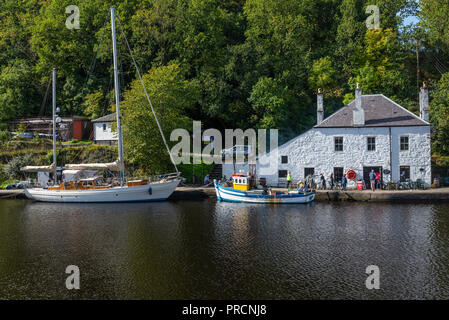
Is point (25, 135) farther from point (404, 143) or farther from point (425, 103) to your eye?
point (425, 103)

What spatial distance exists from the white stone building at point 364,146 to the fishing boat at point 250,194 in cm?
477

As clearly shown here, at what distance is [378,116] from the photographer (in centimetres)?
3688

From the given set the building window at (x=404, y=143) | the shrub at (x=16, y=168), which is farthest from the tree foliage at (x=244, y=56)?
the building window at (x=404, y=143)

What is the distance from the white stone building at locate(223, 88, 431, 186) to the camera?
35656 mm

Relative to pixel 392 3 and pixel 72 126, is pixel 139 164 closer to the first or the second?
pixel 72 126

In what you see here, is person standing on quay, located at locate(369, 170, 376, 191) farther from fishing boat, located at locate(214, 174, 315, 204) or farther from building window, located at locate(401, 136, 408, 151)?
fishing boat, located at locate(214, 174, 315, 204)

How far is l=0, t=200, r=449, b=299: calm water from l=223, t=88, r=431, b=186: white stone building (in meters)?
6.91

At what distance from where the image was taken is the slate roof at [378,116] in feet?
118

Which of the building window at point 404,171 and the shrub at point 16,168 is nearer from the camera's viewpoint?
the building window at point 404,171

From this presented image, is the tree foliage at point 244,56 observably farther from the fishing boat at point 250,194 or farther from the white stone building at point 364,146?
the fishing boat at point 250,194

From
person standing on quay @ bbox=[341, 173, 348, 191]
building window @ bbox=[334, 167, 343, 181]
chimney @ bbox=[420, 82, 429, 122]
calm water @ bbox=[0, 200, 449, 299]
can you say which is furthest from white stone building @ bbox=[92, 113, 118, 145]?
chimney @ bbox=[420, 82, 429, 122]

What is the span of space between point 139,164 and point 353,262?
1129 inches

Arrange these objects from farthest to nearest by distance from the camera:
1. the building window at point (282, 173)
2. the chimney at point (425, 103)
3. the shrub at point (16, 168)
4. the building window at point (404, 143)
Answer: the shrub at point (16, 168) → the building window at point (282, 173) → the chimney at point (425, 103) → the building window at point (404, 143)
